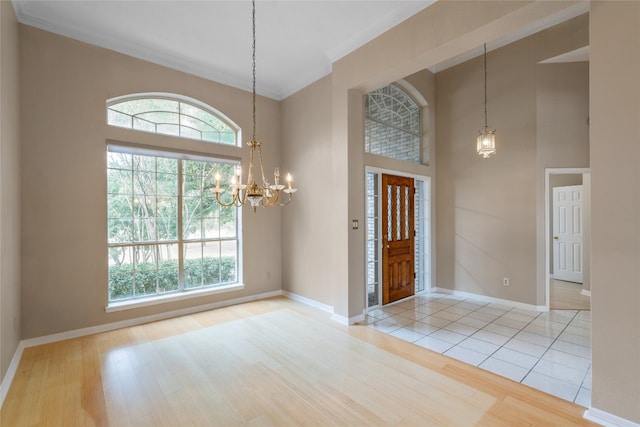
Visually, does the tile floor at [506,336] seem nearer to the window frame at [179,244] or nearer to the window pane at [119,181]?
the window frame at [179,244]

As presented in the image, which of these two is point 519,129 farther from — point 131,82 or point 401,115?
point 131,82

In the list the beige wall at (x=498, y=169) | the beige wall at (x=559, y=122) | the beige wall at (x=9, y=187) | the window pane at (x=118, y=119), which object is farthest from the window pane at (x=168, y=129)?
the beige wall at (x=559, y=122)

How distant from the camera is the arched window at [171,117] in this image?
3.90m

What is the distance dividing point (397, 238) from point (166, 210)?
3.67 metres

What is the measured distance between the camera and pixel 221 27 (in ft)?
11.5

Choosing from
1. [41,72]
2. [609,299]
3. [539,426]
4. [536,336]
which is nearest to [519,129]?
[536,336]

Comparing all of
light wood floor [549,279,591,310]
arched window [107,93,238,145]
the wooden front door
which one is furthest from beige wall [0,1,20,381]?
light wood floor [549,279,591,310]

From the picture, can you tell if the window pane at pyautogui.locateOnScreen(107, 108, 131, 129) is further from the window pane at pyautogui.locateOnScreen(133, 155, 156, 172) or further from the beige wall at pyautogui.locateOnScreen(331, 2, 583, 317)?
the beige wall at pyautogui.locateOnScreen(331, 2, 583, 317)

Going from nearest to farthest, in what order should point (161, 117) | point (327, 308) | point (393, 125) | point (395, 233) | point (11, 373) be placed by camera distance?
point (11, 373)
point (161, 117)
point (327, 308)
point (395, 233)
point (393, 125)

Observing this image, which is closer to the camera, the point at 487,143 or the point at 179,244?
the point at 487,143

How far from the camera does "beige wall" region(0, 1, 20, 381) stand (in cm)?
251

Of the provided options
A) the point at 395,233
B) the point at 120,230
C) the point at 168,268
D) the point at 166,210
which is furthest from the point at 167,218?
the point at 395,233

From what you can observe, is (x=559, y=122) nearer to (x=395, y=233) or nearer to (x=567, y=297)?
(x=395, y=233)

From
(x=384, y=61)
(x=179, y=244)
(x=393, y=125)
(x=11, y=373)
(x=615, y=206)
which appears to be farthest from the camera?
(x=393, y=125)
